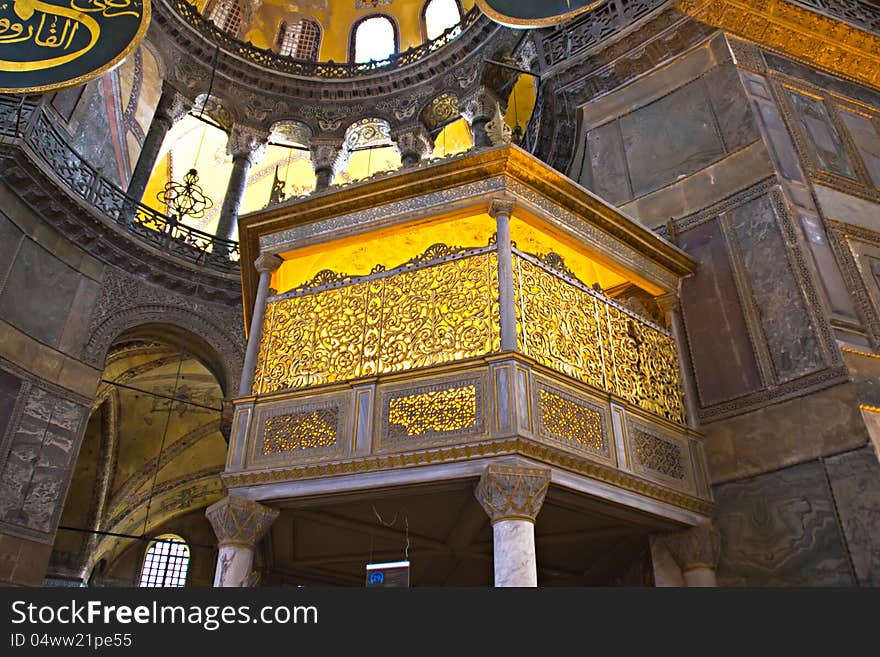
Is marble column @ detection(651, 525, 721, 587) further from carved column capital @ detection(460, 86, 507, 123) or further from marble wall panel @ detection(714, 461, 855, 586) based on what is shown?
carved column capital @ detection(460, 86, 507, 123)

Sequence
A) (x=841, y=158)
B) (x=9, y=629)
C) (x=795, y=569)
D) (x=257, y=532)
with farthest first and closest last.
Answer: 1. (x=841, y=158)
2. (x=795, y=569)
3. (x=257, y=532)
4. (x=9, y=629)

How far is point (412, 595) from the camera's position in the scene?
2.64 m

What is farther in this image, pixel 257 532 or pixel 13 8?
pixel 13 8

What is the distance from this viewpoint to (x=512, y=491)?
14.7ft

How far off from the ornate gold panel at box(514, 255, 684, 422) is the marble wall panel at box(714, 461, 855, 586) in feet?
2.92

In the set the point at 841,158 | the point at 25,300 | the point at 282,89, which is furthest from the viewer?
the point at 282,89

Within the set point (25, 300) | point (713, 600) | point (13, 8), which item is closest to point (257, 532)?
point (713, 600)

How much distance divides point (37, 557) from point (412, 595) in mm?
7821

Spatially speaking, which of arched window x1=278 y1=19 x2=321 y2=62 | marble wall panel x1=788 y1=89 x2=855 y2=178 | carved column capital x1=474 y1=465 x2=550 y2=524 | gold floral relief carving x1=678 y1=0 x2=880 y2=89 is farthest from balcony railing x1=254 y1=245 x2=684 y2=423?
arched window x1=278 y1=19 x2=321 y2=62

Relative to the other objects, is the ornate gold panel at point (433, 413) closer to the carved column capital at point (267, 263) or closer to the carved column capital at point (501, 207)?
the carved column capital at point (501, 207)

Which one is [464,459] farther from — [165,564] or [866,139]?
[165,564]

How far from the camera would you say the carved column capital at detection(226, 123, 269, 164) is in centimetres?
1455

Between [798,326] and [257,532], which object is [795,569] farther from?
[257,532]

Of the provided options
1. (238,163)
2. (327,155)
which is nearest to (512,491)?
(238,163)
